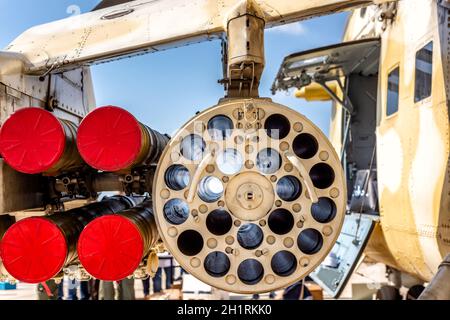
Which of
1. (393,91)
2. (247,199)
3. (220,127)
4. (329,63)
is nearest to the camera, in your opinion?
(247,199)

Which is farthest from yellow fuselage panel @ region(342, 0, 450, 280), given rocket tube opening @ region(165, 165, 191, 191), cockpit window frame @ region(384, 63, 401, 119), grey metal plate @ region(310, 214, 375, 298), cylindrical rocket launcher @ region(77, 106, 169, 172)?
cylindrical rocket launcher @ region(77, 106, 169, 172)

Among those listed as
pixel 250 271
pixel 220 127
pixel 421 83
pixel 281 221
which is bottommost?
pixel 250 271

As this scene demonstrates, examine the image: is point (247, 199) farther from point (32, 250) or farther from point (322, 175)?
point (32, 250)

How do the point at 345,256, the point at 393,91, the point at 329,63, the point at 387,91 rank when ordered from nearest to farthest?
the point at 393,91, the point at 387,91, the point at 345,256, the point at 329,63

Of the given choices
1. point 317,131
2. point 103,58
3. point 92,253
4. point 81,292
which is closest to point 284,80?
point 103,58

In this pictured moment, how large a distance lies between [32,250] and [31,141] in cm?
58

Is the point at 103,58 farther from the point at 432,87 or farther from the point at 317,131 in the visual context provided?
the point at 432,87

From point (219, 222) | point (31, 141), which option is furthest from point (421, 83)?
point (31, 141)

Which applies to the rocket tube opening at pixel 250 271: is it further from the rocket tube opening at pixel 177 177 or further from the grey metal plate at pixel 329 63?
the grey metal plate at pixel 329 63

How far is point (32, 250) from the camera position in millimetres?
2350

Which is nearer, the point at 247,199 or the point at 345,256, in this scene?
the point at 247,199

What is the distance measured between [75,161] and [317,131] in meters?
1.43

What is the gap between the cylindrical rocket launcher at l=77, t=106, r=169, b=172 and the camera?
236cm

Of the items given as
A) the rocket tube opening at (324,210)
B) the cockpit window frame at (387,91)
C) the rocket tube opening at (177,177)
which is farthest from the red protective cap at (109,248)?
the cockpit window frame at (387,91)
